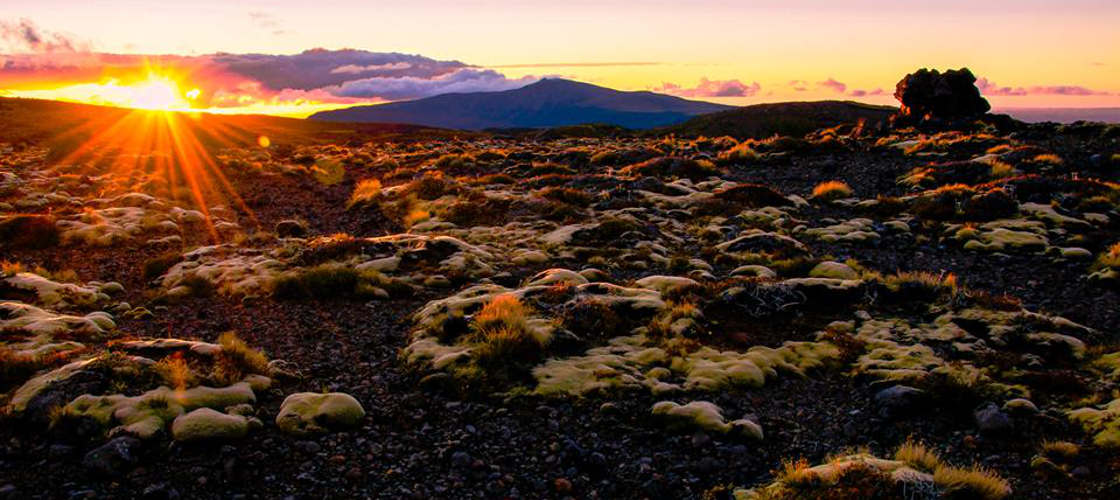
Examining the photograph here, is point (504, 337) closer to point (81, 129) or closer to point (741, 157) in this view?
point (741, 157)

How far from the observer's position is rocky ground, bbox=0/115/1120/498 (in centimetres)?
893

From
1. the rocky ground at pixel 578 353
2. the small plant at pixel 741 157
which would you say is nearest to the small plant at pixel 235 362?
the rocky ground at pixel 578 353

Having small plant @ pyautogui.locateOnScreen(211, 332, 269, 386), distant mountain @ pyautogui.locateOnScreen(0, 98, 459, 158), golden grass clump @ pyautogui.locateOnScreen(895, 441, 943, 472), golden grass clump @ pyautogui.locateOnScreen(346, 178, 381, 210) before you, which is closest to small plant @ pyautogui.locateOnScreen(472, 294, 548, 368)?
small plant @ pyautogui.locateOnScreen(211, 332, 269, 386)

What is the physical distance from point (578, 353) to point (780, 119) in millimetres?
114333

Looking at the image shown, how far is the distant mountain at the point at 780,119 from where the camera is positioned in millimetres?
107312

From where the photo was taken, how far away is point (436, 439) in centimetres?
1009

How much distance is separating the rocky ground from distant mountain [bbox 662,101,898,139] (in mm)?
81044

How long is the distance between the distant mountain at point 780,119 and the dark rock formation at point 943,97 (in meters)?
23.8

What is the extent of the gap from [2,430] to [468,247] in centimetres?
1500

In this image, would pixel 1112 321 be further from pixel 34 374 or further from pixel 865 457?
pixel 34 374

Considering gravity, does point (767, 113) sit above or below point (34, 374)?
above

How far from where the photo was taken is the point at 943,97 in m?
71.6

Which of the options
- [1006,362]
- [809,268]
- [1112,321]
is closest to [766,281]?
[809,268]

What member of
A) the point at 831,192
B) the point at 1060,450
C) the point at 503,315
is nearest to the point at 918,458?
the point at 1060,450
